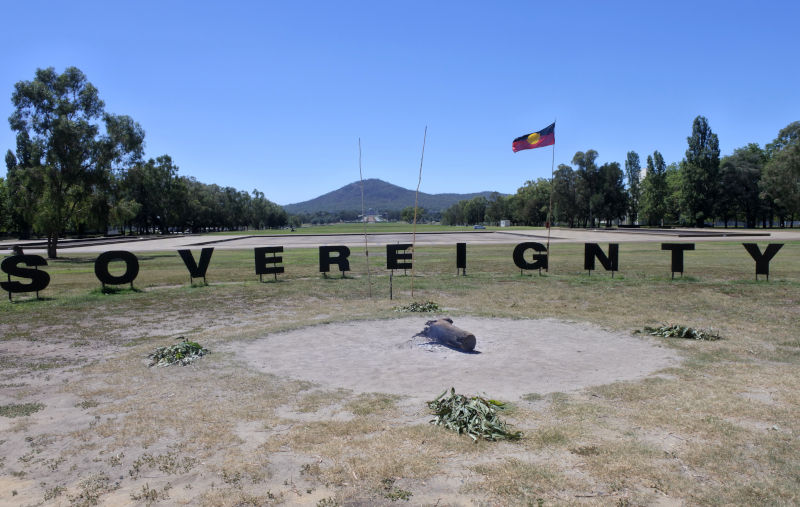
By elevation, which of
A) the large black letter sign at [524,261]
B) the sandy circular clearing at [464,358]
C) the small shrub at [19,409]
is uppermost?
the large black letter sign at [524,261]

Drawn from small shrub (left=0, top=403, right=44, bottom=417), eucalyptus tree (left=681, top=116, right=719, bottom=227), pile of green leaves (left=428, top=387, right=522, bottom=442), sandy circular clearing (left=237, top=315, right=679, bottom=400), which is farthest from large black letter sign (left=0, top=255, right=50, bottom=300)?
eucalyptus tree (left=681, top=116, right=719, bottom=227)

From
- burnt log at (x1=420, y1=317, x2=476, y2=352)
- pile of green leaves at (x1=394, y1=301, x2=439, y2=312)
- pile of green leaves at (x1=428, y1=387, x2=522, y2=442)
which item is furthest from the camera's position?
pile of green leaves at (x1=394, y1=301, x2=439, y2=312)

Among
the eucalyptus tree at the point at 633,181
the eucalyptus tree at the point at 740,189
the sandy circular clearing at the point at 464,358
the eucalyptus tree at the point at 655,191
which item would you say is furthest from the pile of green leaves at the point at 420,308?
the eucalyptus tree at the point at 633,181

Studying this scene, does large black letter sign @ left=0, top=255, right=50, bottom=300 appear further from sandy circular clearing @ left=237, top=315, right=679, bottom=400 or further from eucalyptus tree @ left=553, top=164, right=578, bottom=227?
eucalyptus tree @ left=553, top=164, right=578, bottom=227

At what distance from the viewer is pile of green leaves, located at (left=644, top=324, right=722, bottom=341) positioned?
10.5 metres

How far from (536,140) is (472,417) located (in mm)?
14598

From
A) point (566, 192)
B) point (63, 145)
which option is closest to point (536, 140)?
point (63, 145)

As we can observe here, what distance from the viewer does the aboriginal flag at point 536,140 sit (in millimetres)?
18031

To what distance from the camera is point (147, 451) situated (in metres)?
5.45

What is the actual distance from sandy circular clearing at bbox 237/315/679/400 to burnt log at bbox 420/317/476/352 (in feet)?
0.61

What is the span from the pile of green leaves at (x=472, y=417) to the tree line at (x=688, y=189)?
79510mm

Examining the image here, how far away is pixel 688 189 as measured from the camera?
9219cm

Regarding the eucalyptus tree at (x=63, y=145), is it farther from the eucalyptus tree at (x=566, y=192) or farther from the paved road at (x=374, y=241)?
the eucalyptus tree at (x=566, y=192)

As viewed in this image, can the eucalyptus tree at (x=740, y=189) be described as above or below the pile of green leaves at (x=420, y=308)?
above
